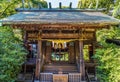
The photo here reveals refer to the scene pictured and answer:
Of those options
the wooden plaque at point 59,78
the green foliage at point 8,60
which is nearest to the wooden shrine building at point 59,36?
Result: the wooden plaque at point 59,78

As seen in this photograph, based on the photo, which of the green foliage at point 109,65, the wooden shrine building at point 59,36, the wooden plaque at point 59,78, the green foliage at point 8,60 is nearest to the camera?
the green foliage at point 8,60

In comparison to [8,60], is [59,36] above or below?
below

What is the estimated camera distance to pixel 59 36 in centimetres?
1184

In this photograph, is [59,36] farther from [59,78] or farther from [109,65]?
[109,65]

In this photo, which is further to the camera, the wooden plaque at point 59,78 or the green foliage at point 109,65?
the wooden plaque at point 59,78

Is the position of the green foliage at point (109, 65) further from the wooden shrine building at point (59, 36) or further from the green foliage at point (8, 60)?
the green foliage at point (8, 60)

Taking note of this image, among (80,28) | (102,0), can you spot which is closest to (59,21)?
(80,28)

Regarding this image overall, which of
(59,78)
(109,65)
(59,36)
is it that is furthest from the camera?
(59,36)

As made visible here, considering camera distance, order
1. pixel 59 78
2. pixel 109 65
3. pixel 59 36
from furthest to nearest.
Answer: pixel 59 36 < pixel 59 78 < pixel 109 65

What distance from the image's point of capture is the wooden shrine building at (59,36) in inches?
406

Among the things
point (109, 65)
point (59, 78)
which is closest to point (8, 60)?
point (59, 78)

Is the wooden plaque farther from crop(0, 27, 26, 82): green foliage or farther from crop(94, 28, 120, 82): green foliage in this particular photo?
crop(0, 27, 26, 82): green foliage

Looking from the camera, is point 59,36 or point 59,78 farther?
point 59,36

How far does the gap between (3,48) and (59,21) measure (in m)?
2.85
